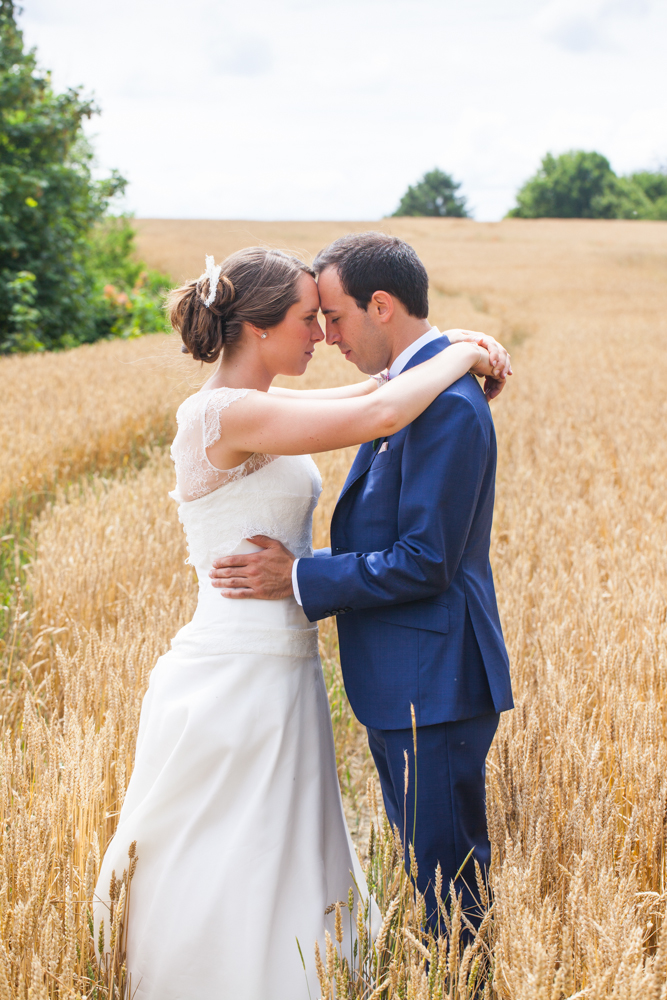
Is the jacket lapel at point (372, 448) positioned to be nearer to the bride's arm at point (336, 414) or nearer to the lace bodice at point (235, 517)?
the bride's arm at point (336, 414)

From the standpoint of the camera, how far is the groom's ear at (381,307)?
1973mm

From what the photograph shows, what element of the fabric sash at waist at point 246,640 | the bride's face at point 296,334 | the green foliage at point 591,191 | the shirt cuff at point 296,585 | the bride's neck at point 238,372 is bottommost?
the fabric sash at waist at point 246,640

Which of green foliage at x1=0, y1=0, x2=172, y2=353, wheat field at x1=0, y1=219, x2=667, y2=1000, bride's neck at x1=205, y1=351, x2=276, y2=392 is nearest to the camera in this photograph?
Answer: wheat field at x1=0, y1=219, x2=667, y2=1000

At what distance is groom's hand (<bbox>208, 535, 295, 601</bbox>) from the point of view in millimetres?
2010

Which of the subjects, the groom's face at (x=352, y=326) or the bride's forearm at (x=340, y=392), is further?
the bride's forearm at (x=340, y=392)

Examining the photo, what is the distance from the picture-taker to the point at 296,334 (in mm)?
Answer: 2098

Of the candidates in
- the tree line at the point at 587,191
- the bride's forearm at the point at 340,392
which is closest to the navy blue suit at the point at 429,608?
the bride's forearm at the point at 340,392

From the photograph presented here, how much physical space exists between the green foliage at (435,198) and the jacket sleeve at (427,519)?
3824 inches

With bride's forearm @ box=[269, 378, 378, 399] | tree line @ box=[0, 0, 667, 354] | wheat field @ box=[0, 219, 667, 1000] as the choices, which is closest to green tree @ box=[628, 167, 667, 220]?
tree line @ box=[0, 0, 667, 354]

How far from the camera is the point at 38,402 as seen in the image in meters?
7.99

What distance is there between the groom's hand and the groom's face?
53cm

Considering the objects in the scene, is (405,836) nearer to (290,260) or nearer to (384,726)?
(384,726)

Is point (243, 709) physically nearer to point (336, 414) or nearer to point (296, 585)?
point (296, 585)

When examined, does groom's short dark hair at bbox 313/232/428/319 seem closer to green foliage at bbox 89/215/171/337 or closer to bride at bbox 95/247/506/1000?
bride at bbox 95/247/506/1000
